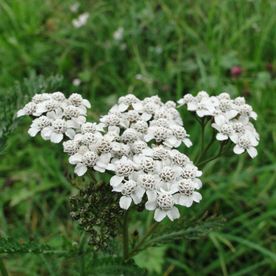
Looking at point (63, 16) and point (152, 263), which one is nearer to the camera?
point (152, 263)

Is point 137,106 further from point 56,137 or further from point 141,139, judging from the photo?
point 56,137

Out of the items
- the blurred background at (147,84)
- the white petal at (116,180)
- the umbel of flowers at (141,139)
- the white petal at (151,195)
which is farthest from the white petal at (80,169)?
the blurred background at (147,84)

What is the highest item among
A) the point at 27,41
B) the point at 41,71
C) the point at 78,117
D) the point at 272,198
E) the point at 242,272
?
the point at 27,41

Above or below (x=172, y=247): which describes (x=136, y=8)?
above

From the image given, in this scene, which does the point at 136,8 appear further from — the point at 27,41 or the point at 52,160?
the point at 52,160

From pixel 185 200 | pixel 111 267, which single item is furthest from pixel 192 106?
pixel 111 267

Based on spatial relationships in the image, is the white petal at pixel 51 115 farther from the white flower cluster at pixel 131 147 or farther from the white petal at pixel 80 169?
the white petal at pixel 80 169

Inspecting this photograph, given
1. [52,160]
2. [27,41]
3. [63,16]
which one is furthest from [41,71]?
[52,160]
